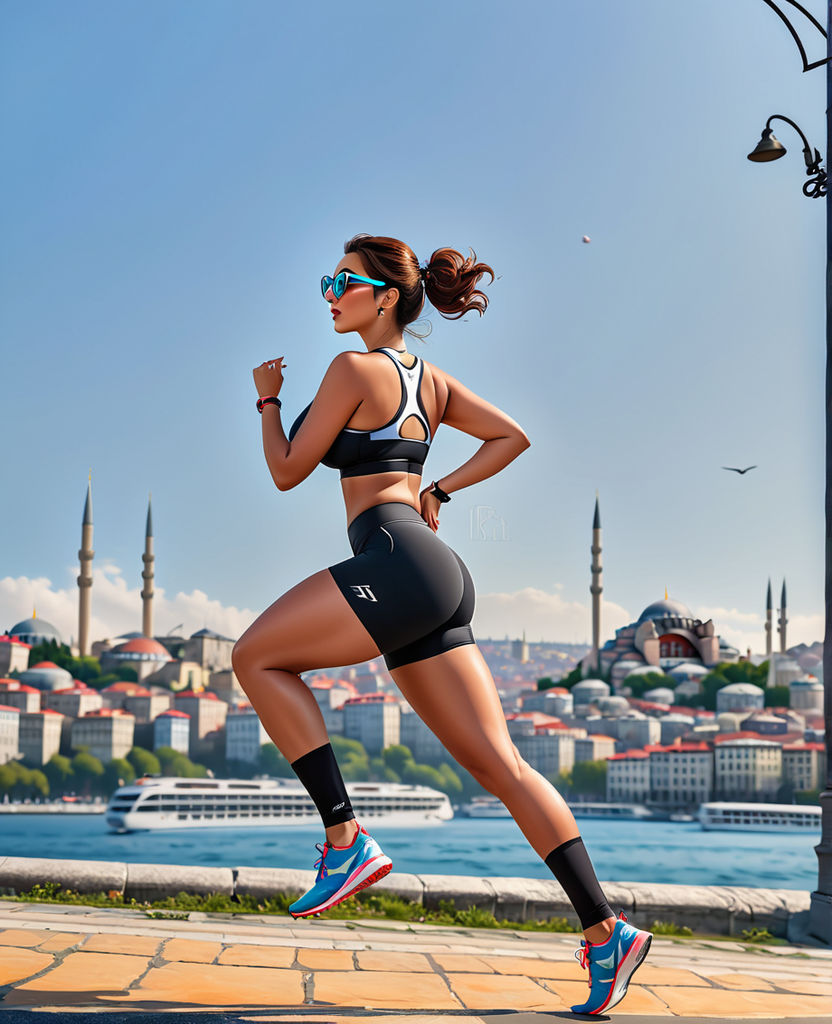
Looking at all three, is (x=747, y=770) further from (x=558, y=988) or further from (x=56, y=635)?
(x=558, y=988)

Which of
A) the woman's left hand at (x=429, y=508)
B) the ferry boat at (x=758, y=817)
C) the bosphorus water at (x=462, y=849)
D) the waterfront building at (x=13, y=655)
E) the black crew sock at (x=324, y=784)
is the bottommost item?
the bosphorus water at (x=462, y=849)

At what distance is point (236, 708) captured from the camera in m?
92.2

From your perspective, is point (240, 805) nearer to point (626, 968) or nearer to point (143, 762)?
point (143, 762)

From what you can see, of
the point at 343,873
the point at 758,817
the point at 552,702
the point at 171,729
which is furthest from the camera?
the point at 552,702

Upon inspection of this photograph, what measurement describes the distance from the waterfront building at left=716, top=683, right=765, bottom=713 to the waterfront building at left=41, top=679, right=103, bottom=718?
156ft

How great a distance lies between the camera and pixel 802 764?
264ft

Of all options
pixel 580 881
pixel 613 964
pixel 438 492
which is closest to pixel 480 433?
pixel 438 492

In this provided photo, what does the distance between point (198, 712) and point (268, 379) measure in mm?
87583

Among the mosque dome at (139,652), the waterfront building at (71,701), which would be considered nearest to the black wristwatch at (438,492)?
the waterfront building at (71,701)

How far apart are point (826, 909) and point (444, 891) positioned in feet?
5.40

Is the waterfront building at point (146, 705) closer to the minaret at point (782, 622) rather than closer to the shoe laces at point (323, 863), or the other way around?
the minaret at point (782, 622)

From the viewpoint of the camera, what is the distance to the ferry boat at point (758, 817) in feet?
257

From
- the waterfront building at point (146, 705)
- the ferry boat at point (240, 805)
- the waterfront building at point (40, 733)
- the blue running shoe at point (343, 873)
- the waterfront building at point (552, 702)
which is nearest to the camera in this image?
the blue running shoe at point (343, 873)

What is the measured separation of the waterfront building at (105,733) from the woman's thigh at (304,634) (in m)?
86.0
